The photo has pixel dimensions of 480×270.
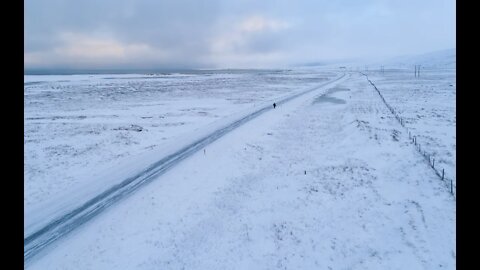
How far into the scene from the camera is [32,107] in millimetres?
42969

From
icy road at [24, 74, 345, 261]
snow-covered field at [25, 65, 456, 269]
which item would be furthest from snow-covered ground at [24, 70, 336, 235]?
icy road at [24, 74, 345, 261]

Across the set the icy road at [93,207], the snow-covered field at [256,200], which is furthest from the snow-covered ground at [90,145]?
the icy road at [93,207]

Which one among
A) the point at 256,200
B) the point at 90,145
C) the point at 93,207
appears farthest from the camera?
the point at 90,145

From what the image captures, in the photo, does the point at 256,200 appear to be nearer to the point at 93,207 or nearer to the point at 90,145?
the point at 93,207

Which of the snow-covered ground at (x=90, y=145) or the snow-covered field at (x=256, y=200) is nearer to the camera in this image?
the snow-covered field at (x=256, y=200)

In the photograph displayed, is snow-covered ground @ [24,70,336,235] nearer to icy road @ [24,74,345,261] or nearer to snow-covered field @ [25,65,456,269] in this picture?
snow-covered field @ [25,65,456,269]

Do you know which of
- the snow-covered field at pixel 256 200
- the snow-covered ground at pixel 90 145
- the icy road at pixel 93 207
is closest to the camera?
the snow-covered field at pixel 256 200

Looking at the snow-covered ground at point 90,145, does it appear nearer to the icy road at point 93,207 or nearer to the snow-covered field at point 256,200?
the snow-covered field at point 256,200

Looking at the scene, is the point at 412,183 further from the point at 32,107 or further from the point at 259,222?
the point at 32,107

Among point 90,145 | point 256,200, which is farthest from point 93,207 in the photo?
point 90,145

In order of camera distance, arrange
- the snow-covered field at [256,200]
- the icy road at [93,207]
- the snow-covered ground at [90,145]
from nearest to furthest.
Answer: the snow-covered field at [256,200], the icy road at [93,207], the snow-covered ground at [90,145]

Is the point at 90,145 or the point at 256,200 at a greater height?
the point at 90,145

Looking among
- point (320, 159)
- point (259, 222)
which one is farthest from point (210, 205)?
point (320, 159)
